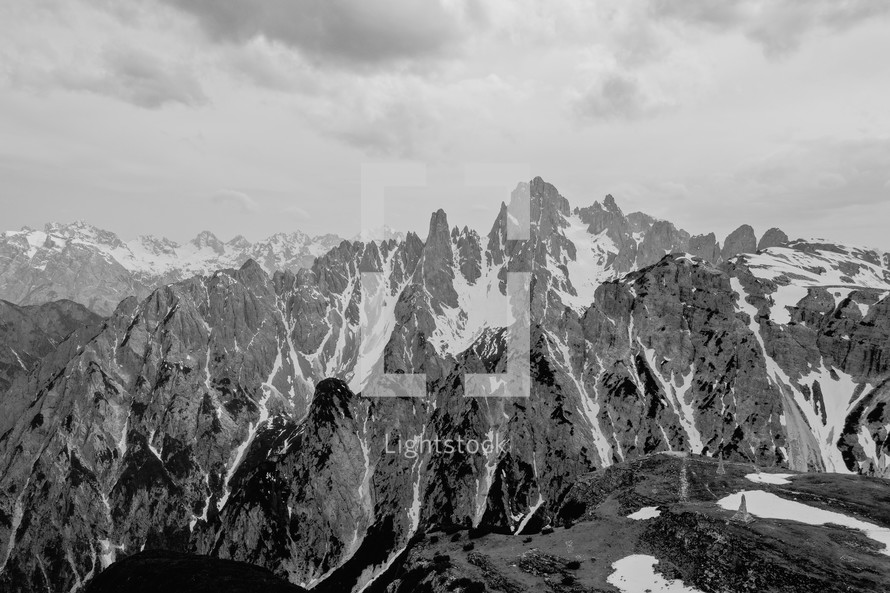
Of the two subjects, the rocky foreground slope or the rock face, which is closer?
the rocky foreground slope

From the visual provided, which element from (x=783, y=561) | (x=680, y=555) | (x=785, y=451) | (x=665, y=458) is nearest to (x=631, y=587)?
(x=680, y=555)

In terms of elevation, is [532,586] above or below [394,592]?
above

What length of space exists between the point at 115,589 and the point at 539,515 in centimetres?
12970

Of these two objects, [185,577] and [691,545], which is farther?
[185,577]

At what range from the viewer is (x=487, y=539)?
304ft

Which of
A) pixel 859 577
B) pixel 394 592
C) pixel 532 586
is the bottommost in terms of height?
pixel 394 592

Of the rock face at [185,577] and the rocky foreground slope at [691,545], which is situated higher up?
the rocky foreground slope at [691,545]

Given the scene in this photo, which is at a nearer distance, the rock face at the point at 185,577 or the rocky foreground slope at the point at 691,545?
the rocky foreground slope at the point at 691,545

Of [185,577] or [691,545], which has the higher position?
[691,545]

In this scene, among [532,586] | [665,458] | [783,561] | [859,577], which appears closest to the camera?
[859,577]

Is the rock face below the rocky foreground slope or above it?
below

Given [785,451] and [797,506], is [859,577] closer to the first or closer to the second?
[797,506]

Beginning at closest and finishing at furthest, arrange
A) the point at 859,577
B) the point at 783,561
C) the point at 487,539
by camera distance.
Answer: the point at 859,577 < the point at 783,561 < the point at 487,539

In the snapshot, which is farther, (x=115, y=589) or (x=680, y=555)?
(x=115, y=589)
